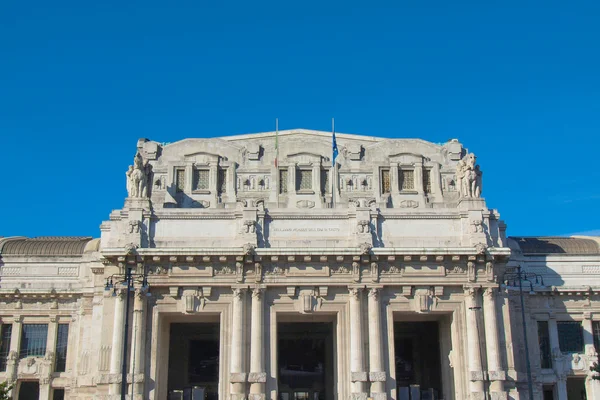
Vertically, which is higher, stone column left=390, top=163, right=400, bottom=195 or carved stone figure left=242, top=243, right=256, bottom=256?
stone column left=390, top=163, right=400, bottom=195

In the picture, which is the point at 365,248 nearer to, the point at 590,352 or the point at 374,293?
the point at 374,293

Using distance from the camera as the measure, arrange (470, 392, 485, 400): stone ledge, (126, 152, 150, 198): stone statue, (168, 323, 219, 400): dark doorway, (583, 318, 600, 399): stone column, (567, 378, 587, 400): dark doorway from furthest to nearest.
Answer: (168, 323, 219, 400): dark doorway < (567, 378, 587, 400): dark doorway < (583, 318, 600, 399): stone column < (126, 152, 150, 198): stone statue < (470, 392, 485, 400): stone ledge

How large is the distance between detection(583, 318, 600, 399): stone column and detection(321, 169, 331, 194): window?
21038mm

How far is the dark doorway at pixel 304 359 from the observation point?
53.7 metres

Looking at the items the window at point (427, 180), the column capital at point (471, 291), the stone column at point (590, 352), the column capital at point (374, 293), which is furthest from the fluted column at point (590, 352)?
the column capital at point (374, 293)

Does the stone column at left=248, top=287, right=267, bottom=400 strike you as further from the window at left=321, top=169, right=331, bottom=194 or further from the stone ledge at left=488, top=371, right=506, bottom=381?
the stone ledge at left=488, top=371, right=506, bottom=381

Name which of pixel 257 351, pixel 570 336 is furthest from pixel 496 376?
pixel 257 351

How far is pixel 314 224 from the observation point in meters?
47.0

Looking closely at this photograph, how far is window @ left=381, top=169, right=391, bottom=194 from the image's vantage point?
52.1 meters

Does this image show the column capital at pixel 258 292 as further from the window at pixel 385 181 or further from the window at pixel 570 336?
the window at pixel 570 336

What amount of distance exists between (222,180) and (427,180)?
15.2 meters

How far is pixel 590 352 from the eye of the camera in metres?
51.4

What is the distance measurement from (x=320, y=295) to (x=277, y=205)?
852cm

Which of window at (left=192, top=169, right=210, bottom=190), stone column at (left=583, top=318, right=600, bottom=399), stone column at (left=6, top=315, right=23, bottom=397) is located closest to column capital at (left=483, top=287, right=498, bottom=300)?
stone column at (left=583, top=318, right=600, bottom=399)
